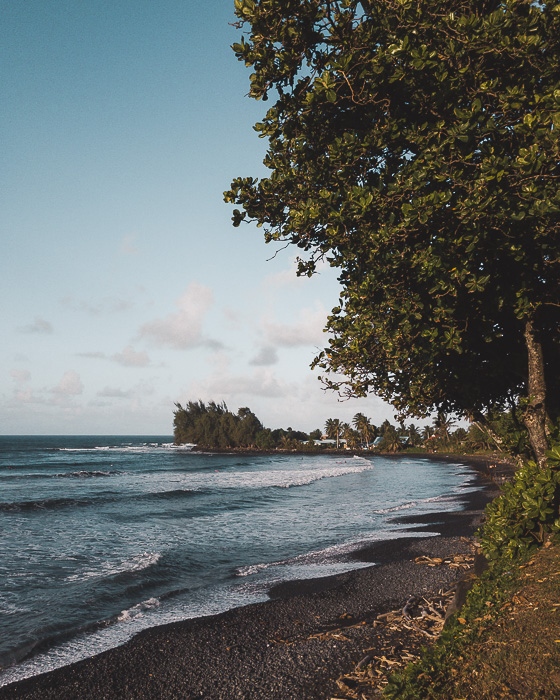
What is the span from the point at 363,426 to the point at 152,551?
418ft

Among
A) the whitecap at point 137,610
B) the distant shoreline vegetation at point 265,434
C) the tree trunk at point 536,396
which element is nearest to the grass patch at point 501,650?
the tree trunk at point 536,396

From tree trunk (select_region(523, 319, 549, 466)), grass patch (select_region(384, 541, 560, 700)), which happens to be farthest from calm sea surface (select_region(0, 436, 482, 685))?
tree trunk (select_region(523, 319, 549, 466))

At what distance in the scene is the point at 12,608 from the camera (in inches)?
503

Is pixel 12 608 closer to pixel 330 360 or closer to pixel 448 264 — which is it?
pixel 330 360

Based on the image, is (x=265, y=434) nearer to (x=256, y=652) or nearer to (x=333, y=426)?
(x=333, y=426)

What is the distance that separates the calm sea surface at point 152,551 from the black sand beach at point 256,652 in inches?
35.2

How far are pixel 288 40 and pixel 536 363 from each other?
664 centimetres

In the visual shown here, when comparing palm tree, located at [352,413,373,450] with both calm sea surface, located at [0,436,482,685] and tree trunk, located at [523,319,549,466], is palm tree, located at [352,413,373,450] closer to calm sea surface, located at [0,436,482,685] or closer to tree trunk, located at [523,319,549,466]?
calm sea surface, located at [0,436,482,685]

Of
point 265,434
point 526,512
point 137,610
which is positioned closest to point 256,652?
point 137,610

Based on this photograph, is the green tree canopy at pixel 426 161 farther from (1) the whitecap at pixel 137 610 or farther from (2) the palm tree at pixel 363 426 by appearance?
(2) the palm tree at pixel 363 426

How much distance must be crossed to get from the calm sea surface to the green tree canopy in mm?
9099

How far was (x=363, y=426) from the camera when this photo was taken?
466 feet

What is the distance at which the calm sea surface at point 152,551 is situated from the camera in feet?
37.3

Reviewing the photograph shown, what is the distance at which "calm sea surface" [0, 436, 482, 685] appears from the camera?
37.3 ft
